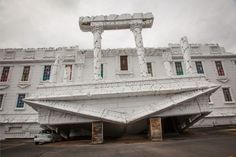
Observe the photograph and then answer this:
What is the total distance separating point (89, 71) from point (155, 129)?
14.1 metres

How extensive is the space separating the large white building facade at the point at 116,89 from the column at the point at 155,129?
0.20 feet

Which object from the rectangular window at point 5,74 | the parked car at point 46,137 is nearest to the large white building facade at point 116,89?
the rectangular window at point 5,74

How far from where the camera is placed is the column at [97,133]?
10.2m

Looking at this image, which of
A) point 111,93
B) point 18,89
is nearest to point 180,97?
point 111,93

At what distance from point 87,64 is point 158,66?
9772mm

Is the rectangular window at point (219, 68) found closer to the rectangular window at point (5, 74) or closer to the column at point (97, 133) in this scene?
the column at point (97, 133)

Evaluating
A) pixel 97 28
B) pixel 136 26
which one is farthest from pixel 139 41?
pixel 97 28

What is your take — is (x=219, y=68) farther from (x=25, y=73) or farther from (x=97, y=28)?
(x=25, y=73)

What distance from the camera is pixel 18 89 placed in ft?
71.4

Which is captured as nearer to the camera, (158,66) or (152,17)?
(152,17)

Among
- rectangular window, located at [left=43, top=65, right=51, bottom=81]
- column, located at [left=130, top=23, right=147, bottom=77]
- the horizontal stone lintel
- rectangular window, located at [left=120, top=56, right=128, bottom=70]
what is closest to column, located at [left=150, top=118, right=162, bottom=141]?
column, located at [left=130, top=23, right=147, bottom=77]

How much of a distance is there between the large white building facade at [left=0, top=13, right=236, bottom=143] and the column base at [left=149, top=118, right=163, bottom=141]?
6 centimetres

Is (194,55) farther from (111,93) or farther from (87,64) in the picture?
(111,93)

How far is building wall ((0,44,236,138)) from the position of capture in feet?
66.0
